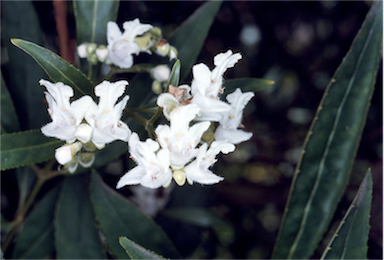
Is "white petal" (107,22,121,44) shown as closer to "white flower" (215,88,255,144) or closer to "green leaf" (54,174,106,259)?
"white flower" (215,88,255,144)

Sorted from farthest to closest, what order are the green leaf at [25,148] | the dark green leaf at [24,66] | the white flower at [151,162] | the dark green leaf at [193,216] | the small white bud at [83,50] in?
the dark green leaf at [193,216] < the dark green leaf at [24,66] < the small white bud at [83,50] < the green leaf at [25,148] < the white flower at [151,162]

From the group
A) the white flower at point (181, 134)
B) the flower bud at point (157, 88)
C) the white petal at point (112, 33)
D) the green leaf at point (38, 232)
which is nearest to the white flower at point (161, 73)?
the flower bud at point (157, 88)

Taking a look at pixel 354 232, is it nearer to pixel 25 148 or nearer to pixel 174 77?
pixel 174 77

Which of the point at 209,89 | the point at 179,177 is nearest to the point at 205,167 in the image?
the point at 179,177

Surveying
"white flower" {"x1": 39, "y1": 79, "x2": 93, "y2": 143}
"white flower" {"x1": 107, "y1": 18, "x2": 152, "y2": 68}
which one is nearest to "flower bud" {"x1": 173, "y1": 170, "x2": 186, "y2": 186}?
"white flower" {"x1": 39, "y1": 79, "x2": 93, "y2": 143}

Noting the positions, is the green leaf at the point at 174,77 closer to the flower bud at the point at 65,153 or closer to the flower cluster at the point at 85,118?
the flower cluster at the point at 85,118

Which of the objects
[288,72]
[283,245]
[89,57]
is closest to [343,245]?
[283,245]

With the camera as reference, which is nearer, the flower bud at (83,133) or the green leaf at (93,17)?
the flower bud at (83,133)
